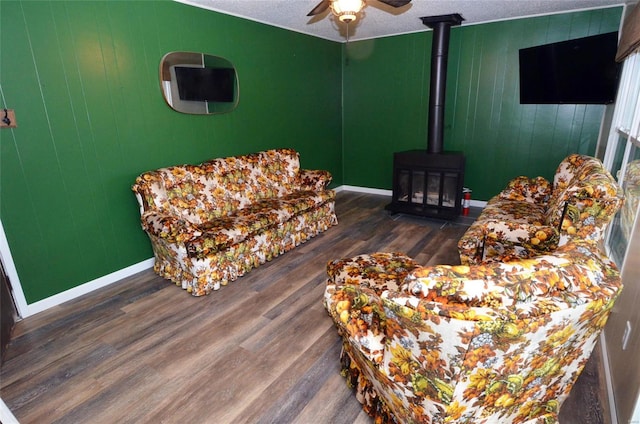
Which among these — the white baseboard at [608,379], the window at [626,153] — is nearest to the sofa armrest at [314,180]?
the window at [626,153]

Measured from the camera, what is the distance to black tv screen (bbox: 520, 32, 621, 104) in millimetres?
3342

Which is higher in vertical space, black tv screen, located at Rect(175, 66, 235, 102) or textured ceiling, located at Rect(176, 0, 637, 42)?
textured ceiling, located at Rect(176, 0, 637, 42)

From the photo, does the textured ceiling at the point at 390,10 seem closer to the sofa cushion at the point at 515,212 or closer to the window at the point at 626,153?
the window at the point at 626,153

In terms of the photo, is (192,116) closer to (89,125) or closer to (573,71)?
(89,125)

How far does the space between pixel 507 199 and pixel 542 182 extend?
1.32ft

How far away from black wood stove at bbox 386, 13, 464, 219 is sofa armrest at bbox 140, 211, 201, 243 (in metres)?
2.72

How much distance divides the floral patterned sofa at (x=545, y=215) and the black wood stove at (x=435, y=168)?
0.79 m

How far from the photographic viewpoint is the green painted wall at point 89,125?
238 cm

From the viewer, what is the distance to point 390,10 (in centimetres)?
367

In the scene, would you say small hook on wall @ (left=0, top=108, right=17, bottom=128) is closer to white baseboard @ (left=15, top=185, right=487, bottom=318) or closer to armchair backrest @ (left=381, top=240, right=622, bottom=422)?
white baseboard @ (left=15, top=185, right=487, bottom=318)

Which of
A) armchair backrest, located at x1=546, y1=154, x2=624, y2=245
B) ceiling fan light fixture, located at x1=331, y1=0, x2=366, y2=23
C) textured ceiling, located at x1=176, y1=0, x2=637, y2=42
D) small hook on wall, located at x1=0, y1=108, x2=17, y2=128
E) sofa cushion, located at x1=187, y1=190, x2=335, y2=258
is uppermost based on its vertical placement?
textured ceiling, located at x1=176, y1=0, x2=637, y2=42

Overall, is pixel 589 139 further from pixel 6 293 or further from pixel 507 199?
pixel 6 293

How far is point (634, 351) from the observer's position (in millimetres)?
1496

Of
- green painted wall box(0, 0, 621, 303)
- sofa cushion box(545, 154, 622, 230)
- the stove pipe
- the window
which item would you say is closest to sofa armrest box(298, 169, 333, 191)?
green painted wall box(0, 0, 621, 303)
